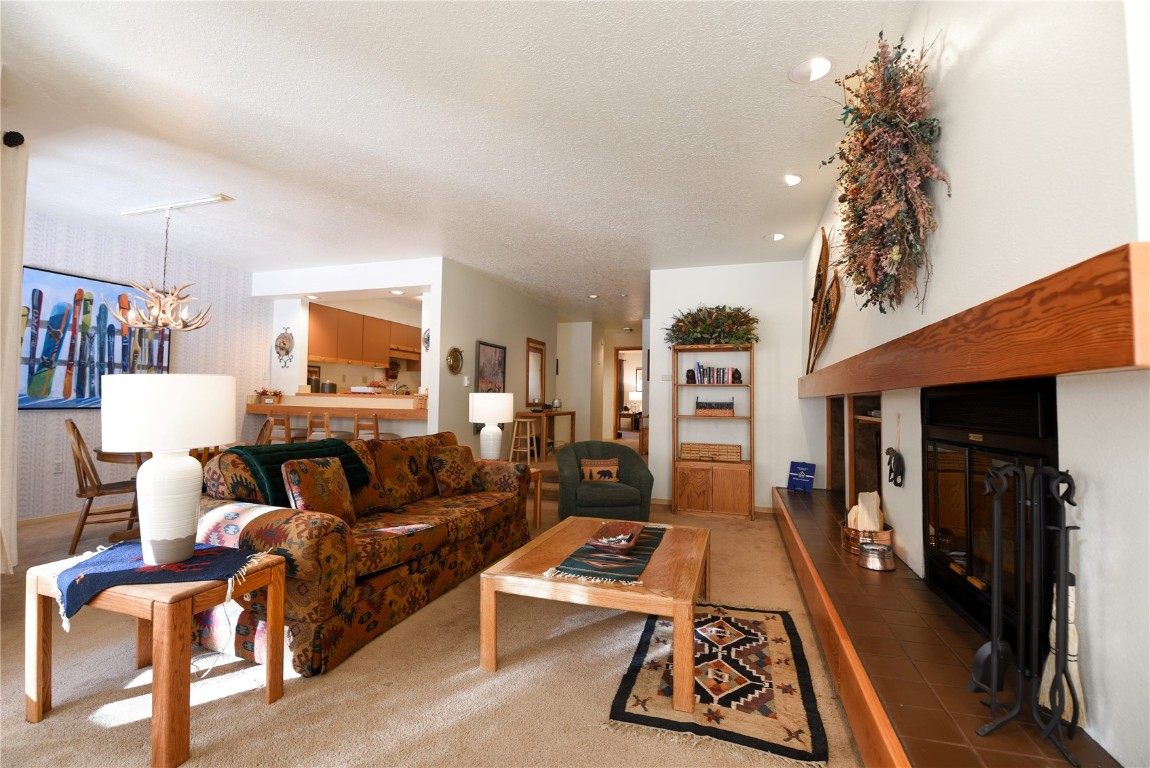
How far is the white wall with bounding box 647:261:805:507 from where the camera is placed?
17.4 ft

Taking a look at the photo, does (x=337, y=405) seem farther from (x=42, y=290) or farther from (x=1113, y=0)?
(x=1113, y=0)

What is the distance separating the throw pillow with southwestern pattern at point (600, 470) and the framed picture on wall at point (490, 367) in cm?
230

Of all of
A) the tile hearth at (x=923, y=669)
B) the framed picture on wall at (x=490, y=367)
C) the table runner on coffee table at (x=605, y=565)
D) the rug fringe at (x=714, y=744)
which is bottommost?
the rug fringe at (x=714, y=744)

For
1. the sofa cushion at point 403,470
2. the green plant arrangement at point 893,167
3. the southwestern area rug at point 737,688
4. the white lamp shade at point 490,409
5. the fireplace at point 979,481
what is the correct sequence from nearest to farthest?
the fireplace at point 979,481
the southwestern area rug at point 737,688
the green plant arrangement at point 893,167
the sofa cushion at point 403,470
the white lamp shade at point 490,409

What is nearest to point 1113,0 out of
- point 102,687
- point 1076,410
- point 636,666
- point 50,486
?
point 1076,410

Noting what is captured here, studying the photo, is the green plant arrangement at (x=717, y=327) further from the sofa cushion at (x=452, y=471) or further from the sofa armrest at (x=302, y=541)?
the sofa armrest at (x=302, y=541)

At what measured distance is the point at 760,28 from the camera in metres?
2.03

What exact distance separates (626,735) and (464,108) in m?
2.81

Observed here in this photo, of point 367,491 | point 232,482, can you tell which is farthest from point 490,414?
point 232,482

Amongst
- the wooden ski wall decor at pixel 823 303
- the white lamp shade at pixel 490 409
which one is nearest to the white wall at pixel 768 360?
the wooden ski wall decor at pixel 823 303

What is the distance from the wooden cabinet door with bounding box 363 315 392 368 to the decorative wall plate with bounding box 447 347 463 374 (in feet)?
→ 8.97

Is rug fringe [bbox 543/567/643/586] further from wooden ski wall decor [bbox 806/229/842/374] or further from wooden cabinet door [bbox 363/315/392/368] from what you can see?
wooden cabinet door [bbox 363/315/392/368]

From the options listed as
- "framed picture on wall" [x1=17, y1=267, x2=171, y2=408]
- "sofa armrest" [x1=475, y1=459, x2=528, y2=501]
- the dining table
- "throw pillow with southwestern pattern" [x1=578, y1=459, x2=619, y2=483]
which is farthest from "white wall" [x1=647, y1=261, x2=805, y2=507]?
"framed picture on wall" [x1=17, y1=267, x2=171, y2=408]

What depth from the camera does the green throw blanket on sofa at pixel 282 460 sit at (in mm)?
2551
